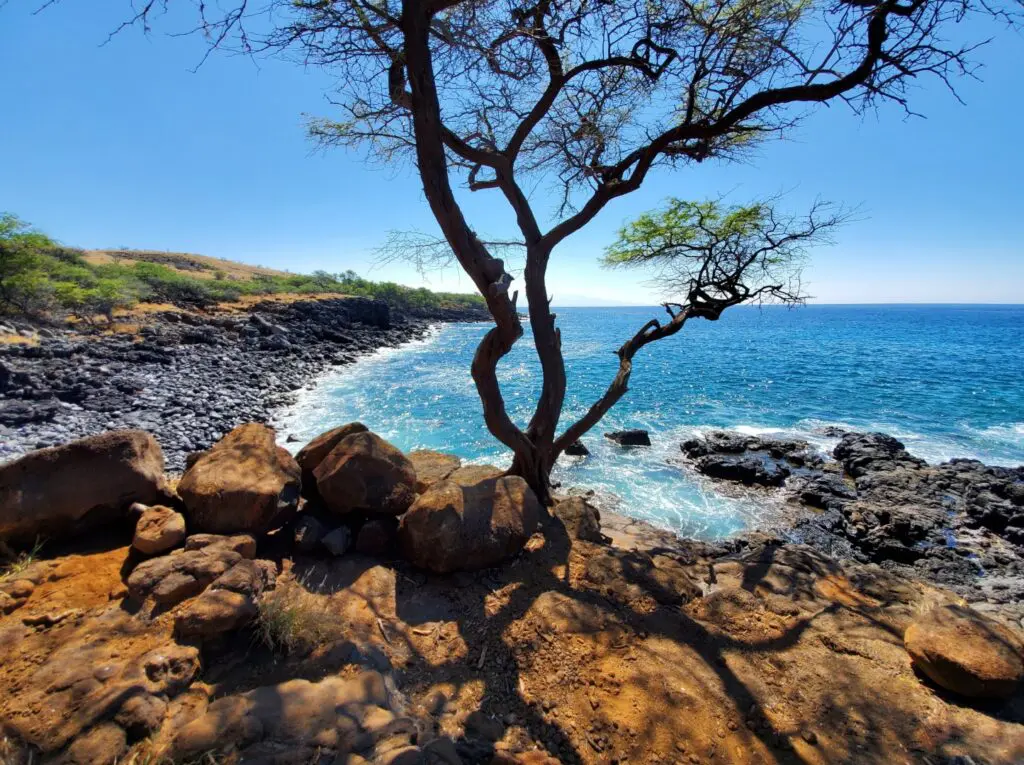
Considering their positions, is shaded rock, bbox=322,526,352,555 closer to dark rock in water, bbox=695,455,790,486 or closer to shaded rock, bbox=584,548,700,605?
shaded rock, bbox=584,548,700,605

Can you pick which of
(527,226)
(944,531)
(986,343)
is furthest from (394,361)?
(986,343)

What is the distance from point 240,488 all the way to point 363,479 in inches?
40.3

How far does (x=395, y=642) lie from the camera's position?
310 centimetres

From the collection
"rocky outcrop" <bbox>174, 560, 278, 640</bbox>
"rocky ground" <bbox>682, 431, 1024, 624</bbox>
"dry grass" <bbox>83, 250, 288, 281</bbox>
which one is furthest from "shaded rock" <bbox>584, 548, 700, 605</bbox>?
"dry grass" <bbox>83, 250, 288, 281</bbox>

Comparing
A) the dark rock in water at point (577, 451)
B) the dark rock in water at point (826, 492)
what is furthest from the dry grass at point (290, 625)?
the dark rock in water at point (826, 492)

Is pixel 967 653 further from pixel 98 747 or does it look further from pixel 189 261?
pixel 189 261

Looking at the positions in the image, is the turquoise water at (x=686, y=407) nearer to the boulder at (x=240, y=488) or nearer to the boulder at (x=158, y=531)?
the boulder at (x=240, y=488)

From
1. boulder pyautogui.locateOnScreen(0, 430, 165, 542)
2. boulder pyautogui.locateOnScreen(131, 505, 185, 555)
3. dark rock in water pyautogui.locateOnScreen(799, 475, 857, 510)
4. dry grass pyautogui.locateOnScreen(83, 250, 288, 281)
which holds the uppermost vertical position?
dry grass pyautogui.locateOnScreen(83, 250, 288, 281)

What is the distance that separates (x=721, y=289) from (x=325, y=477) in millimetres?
5667

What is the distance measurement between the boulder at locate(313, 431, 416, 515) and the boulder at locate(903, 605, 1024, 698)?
4230 mm

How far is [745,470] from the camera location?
35.6 feet

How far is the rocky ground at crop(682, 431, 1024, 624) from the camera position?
7168 millimetres

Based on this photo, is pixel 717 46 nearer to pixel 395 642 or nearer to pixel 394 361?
pixel 395 642

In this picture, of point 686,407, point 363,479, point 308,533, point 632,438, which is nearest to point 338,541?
point 308,533
